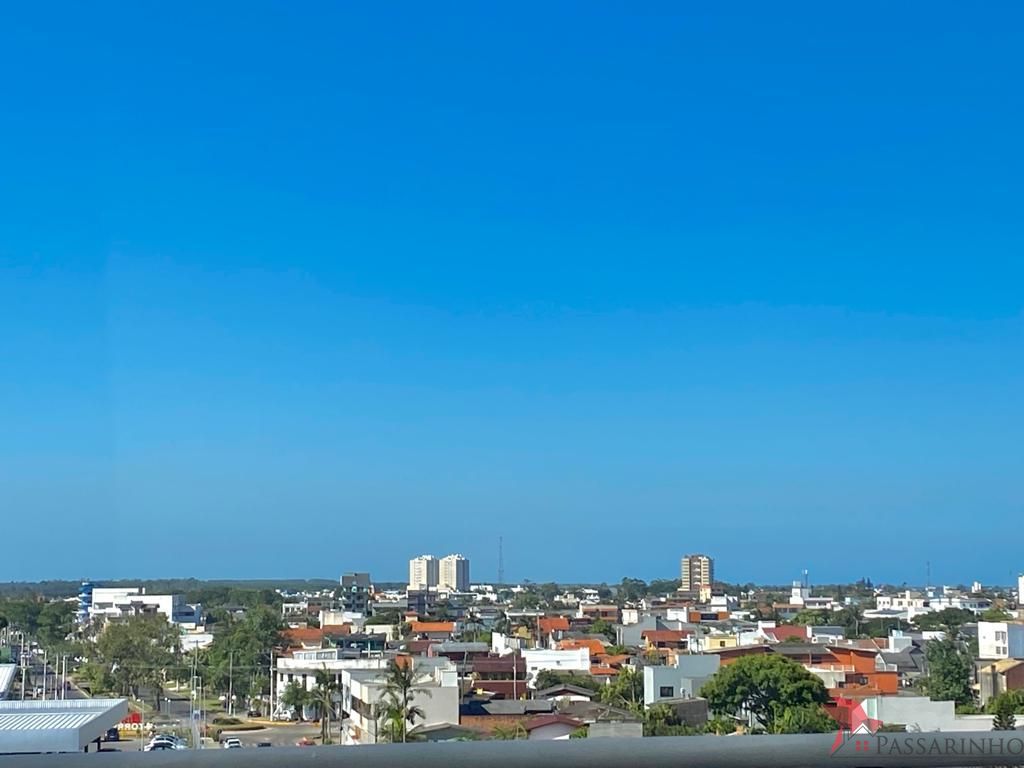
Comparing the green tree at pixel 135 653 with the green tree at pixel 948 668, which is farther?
the green tree at pixel 948 668

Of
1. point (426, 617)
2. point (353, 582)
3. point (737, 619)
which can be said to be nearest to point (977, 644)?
point (737, 619)

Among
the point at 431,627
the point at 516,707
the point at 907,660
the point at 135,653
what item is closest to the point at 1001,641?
the point at 907,660

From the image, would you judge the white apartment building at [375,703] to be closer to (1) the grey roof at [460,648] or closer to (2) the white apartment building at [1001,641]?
(2) the white apartment building at [1001,641]

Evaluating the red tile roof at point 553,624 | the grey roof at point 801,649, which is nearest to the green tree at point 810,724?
the grey roof at point 801,649

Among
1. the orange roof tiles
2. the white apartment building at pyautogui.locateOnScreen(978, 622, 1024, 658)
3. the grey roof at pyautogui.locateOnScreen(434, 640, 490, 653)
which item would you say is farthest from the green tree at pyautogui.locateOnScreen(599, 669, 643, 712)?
the orange roof tiles

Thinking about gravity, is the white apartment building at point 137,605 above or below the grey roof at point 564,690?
above

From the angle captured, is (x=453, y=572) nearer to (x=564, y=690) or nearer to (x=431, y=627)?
(x=431, y=627)

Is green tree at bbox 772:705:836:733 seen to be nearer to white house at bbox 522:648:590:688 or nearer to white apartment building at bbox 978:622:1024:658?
white apartment building at bbox 978:622:1024:658
